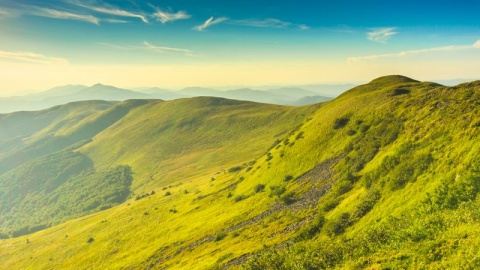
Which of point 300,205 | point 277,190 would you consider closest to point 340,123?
point 277,190

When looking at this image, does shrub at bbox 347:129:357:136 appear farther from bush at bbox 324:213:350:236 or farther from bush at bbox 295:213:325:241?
bush at bbox 324:213:350:236

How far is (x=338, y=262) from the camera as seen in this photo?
30.7 meters

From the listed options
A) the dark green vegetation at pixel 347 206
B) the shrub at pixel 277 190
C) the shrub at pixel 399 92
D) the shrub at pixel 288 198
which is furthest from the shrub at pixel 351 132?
the shrub at pixel 399 92

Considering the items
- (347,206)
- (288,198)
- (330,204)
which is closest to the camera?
(347,206)

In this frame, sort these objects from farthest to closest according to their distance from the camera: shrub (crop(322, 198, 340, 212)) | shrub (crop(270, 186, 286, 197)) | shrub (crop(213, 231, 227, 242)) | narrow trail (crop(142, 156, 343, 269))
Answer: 1. shrub (crop(270, 186, 286, 197))
2. shrub (crop(213, 231, 227, 242))
3. narrow trail (crop(142, 156, 343, 269))
4. shrub (crop(322, 198, 340, 212))

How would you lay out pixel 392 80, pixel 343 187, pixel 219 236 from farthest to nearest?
pixel 392 80 < pixel 219 236 < pixel 343 187

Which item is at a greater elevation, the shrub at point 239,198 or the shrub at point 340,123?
the shrub at point 340,123

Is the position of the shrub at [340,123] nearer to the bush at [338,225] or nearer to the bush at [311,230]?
the bush at [311,230]

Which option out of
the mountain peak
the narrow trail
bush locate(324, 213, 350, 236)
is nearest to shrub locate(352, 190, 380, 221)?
bush locate(324, 213, 350, 236)

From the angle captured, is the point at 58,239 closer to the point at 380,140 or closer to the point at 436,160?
the point at 380,140

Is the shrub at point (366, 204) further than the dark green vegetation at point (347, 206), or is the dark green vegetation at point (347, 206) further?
the shrub at point (366, 204)

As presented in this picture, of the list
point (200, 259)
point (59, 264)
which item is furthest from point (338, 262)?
point (59, 264)

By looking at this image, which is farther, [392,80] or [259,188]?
[392,80]

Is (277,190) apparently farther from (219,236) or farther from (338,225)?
(338,225)
